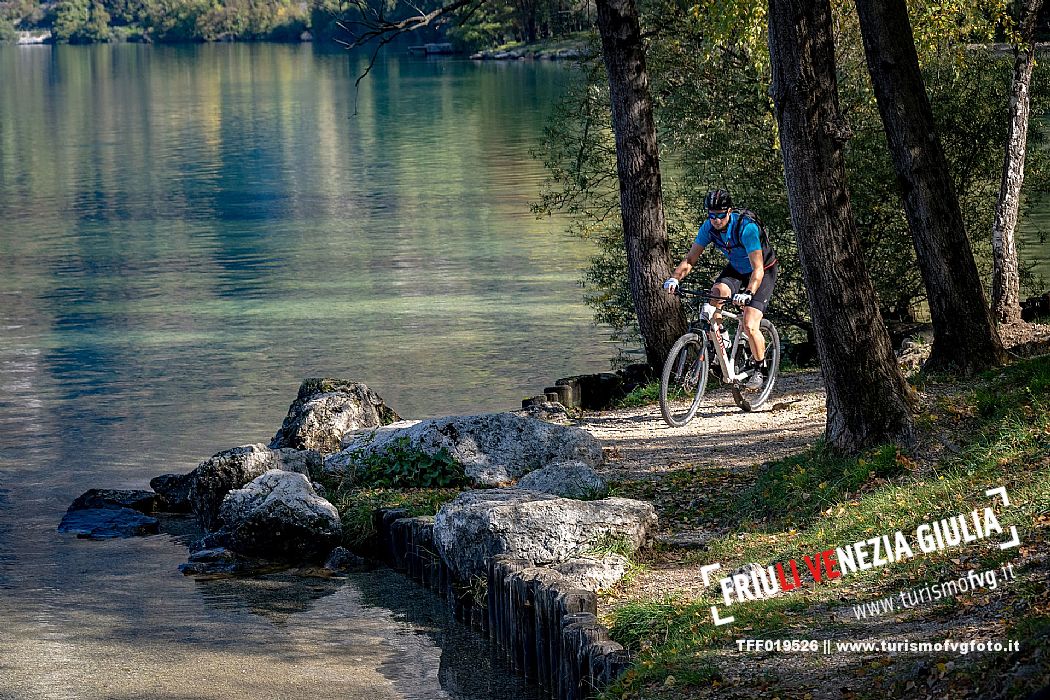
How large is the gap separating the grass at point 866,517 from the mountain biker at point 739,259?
206 cm

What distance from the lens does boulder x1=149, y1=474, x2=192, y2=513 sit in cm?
1500

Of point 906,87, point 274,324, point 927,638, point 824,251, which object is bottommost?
point 274,324

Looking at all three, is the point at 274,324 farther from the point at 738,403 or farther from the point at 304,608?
the point at 304,608

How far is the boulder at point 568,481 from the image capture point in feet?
38.7

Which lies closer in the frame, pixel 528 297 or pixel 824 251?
pixel 824 251

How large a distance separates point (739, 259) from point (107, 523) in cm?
680

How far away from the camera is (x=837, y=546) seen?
8.80 m

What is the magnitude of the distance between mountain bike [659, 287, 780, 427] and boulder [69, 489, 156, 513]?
547cm

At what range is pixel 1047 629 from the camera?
6.14 meters

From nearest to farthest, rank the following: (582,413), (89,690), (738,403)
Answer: (89,690) < (738,403) < (582,413)

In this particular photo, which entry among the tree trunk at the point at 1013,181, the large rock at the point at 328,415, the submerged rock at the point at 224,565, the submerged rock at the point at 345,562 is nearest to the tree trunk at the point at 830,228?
the submerged rock at the point at 345,562

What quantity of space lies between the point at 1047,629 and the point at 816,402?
8.88 m

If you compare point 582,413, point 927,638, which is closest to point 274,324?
point 582,413

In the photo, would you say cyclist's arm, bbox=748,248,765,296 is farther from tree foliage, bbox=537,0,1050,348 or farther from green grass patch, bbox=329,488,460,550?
tree foliage, bbox=537,0,1050,348
